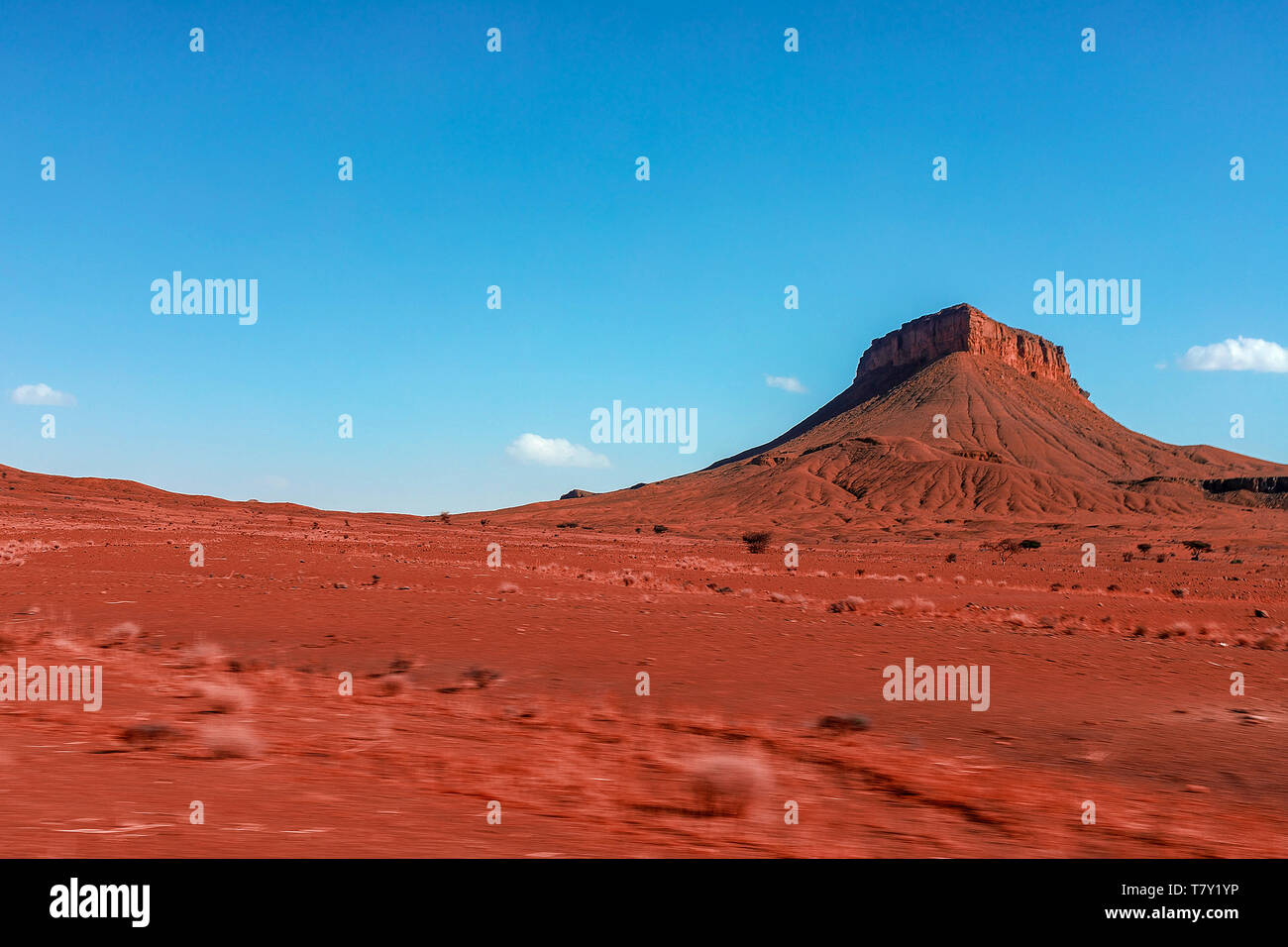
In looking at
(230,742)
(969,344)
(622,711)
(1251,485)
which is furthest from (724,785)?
(969,344)

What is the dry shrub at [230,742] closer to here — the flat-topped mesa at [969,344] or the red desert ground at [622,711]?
the red desert ground at [622,711]

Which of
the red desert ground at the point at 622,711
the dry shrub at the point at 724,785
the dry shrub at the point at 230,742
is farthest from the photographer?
the dry shrub at the point at 230,742

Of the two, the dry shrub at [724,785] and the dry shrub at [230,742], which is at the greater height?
the dry shrub at [230,742]

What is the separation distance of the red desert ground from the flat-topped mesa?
13326 centimetres

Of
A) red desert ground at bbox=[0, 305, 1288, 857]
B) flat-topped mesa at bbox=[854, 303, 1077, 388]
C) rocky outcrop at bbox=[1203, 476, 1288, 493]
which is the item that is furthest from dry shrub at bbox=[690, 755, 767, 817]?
flat-topped mesa at bbox=[854, 303, 1077, 388]

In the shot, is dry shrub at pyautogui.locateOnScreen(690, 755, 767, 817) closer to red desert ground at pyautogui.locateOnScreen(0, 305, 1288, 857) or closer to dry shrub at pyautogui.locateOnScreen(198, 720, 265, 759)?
red desert ground at pyautogui.locateOnScreen(0, 305, 1288, 857)

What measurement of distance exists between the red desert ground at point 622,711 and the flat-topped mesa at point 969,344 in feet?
437

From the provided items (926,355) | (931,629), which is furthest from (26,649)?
→ (926,355)

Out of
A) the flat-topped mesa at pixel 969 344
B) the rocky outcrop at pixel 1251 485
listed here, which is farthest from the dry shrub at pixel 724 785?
the flat-topped mesa at pixel 969 344

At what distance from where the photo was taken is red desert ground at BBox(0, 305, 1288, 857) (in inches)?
211

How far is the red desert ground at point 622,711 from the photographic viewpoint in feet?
17.5

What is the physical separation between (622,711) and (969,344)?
163080 millimetres

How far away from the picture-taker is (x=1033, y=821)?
19.5ft

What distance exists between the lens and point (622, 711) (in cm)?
972
